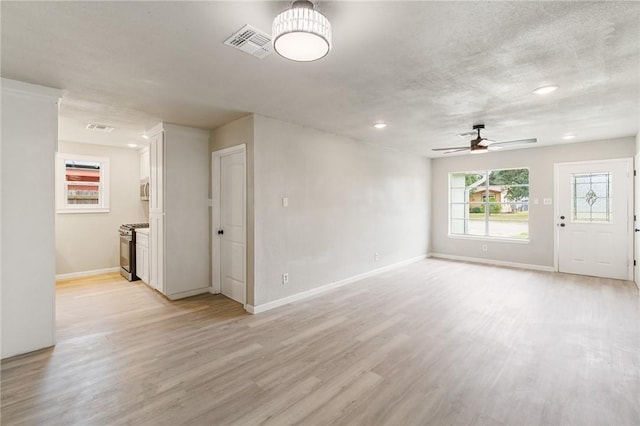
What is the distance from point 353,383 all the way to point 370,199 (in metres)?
3.80

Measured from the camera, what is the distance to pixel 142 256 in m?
5.22

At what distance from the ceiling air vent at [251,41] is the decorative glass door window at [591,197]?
6472 mm

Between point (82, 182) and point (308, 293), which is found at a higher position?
point (82, 182)

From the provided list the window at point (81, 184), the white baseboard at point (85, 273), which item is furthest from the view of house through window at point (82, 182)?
the white baseboard at point (85, 273)

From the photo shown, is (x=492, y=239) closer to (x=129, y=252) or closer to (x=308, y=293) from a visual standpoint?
(x=308, y=293)

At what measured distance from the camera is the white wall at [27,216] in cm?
275

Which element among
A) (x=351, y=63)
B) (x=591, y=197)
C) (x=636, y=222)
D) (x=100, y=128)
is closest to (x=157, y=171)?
(x=100, y=128)

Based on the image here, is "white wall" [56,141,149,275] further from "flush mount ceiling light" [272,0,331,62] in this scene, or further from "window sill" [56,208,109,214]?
"flush mount ceiling light" [272,0,331,62]

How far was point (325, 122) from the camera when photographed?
425cm

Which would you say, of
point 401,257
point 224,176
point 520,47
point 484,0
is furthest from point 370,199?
point 484,0

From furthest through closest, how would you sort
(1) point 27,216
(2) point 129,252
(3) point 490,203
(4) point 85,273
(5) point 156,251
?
1. (3) point 490,203
2. (4) point 85,273
3. (2) point 129,252
4. (5) point 156,251
5. (1) point 27,216

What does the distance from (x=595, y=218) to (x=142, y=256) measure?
8.30 metres

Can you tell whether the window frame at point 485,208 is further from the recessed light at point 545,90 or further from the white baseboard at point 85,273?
the white baseboard at point 85,273

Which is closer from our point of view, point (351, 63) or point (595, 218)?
point (351, 63)
